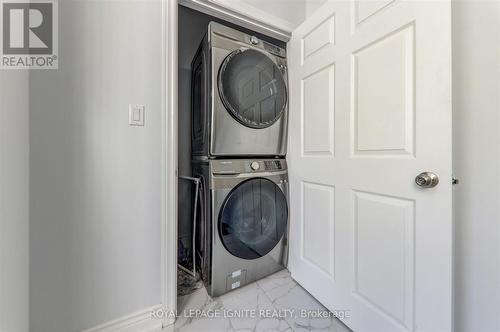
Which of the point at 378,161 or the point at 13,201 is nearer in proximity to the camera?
the point at 13,201

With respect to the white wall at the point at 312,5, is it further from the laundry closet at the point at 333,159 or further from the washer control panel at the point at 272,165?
the washer control panel at the point at 272,165

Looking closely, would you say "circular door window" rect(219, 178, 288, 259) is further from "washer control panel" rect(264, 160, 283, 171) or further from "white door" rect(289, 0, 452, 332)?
"white door" rect(289, 0, 452, 332)

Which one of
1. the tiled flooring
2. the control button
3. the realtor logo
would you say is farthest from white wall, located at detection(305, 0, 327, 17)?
the tiled flooring

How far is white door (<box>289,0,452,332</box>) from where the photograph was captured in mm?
782

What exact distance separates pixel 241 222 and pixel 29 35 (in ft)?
4.66

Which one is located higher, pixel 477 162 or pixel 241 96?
pixel 241 96

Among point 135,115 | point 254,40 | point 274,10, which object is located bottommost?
point 135,115

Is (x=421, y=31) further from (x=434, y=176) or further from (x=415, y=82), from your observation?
(x=434, y=176)

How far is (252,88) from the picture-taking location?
1525 millimetres

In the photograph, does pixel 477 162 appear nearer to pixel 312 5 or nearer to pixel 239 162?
pixel 239 162

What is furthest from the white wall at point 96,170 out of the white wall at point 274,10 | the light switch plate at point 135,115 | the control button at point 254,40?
the control button at point 254,40

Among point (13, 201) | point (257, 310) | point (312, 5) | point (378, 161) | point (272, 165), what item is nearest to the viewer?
point (13, 201)

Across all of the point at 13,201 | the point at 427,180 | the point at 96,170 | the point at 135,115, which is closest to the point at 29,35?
the point at 135,115

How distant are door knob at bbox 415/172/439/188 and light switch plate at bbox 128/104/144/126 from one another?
50.9 inches
